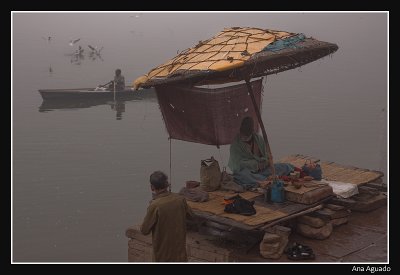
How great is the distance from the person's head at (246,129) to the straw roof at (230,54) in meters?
0.68

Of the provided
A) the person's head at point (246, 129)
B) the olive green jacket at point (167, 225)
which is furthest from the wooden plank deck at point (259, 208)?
the olive green jacket at point (167, 225)

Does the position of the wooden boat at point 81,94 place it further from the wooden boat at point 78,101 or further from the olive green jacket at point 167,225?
the olive green jacket at point 167,225

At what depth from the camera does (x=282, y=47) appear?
670 centimetres

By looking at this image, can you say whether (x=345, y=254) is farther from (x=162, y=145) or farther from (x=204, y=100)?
(x=162, y=145)

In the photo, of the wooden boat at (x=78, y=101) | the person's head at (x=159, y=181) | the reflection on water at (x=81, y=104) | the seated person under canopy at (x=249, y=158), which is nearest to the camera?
the person's head at (x=159, y=181)

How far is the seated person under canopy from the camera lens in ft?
25.1

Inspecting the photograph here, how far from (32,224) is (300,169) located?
24.0ft

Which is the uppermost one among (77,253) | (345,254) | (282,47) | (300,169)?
(282,47)

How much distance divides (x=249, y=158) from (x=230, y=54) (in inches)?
72.4

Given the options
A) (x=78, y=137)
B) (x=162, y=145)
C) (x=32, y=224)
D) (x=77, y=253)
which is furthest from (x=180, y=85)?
(x=78, y=137)

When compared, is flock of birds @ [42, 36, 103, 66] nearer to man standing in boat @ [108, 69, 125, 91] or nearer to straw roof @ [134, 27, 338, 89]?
man standing in boat @ [108, 69, 125, 91]

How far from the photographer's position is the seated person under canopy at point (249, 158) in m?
7.64

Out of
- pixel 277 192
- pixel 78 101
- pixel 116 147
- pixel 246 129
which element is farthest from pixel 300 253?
pixel 78 101

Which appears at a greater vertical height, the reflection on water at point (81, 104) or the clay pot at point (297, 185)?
the reflection on water at point (81, 104)
